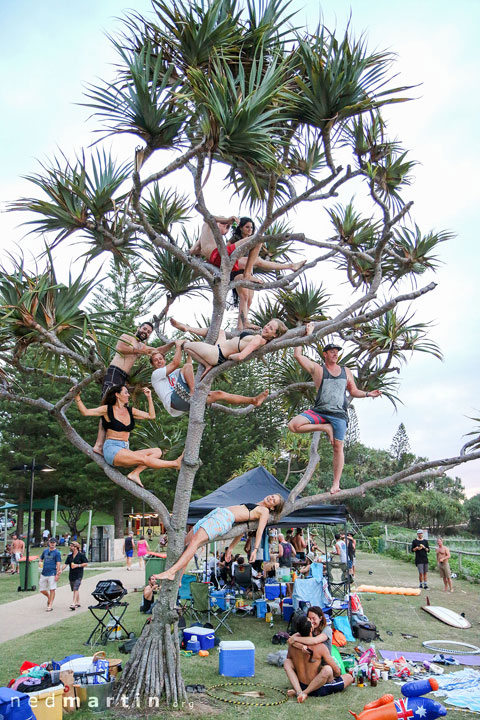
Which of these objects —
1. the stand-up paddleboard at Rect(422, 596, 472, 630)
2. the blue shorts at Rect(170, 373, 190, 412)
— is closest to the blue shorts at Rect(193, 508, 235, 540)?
the blue shorts at Rect(170, 373, 190, 412)

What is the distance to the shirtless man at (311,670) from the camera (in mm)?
6496

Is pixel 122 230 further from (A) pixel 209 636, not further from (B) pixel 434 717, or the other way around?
(A) pixel 209 636

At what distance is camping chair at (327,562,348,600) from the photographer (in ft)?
37.5

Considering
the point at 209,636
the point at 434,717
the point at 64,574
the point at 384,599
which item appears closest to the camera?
the point at 434,717

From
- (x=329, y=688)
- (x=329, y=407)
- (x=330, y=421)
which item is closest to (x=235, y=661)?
(x=329, y=688)

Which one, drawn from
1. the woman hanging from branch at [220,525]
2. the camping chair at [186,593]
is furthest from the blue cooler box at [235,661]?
the camping chair at [186,593]

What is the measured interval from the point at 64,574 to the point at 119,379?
15351mm

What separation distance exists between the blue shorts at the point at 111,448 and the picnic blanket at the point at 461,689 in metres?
4.46

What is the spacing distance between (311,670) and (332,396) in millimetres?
3248

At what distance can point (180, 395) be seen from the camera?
21.0 feet

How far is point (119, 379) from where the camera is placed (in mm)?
6434

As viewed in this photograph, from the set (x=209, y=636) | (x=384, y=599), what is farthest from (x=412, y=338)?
(x=384, y=599)

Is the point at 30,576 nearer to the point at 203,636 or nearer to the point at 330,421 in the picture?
the point at 203,636

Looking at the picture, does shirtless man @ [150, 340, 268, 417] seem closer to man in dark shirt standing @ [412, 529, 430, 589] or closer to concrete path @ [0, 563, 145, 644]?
concrete path @ [0, 563, 145, 644]
